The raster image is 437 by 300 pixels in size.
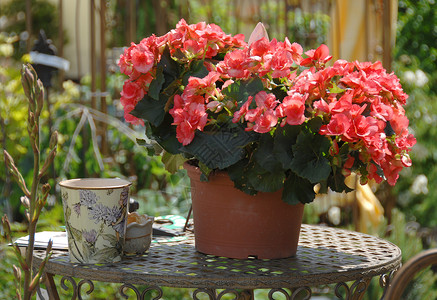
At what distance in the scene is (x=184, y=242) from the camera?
1.56m

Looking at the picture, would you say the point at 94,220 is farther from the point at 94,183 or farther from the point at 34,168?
the point at 34,168

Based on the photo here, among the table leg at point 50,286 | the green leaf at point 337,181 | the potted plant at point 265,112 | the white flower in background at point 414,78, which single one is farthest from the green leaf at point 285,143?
the white flower in background at point 414,78

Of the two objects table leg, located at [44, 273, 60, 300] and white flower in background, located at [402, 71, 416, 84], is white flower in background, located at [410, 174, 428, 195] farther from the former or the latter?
table leg, located at [44, 273, 60, 300]

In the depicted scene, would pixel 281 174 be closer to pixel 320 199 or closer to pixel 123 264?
pixel 123 264

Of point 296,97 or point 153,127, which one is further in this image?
point 153,127

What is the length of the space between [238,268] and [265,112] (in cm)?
32

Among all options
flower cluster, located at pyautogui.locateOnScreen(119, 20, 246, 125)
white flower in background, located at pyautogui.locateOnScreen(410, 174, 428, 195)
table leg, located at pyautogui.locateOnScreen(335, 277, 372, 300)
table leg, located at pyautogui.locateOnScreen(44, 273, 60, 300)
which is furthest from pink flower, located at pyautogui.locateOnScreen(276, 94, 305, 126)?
white flower in background, located at pyautogui.locateOnScreen(410, 174, 428, 195)

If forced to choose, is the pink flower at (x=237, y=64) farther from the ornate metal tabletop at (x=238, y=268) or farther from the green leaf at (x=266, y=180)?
the ornate metal tabletop at (x=238, y=268)

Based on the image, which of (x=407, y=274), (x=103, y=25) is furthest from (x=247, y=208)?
(x=103, y=25)

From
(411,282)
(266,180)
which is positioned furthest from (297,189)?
(411,282)

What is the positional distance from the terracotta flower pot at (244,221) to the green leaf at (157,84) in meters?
0.18

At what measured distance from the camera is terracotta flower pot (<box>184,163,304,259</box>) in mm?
1346

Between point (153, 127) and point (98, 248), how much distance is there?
270 mm

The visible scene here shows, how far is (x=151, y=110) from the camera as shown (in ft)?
4.39
